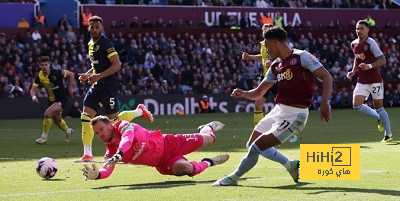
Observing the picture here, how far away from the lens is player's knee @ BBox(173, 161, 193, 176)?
12867 millimetres

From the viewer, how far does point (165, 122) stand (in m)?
32.2

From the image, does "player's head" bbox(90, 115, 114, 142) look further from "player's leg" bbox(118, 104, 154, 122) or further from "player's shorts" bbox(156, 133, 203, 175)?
"player's leg" bbox(118, 104, 154, 122)

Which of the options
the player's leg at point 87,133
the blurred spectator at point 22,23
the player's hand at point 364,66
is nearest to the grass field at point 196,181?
the player's leg at point 87,133

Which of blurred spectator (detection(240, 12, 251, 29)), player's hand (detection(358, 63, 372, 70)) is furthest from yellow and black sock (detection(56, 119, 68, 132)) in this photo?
blurred spectator (detection(240, 12, 251, 29))

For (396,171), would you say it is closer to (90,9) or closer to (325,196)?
(325,196)

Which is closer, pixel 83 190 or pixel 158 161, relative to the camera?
pixel 83 190

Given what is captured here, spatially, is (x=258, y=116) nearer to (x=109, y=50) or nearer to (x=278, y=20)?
(x=109, y=50)

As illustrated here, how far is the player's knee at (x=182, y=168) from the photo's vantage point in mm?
12867

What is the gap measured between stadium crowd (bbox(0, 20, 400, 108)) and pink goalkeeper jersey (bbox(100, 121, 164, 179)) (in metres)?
23.9

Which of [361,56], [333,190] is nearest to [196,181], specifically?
[333,190]

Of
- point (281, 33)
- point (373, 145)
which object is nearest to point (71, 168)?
point (281, 33)

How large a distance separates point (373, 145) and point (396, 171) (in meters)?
5.76

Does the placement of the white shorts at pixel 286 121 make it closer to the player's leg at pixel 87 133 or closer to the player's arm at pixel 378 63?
the player's leg at pixel 87 133

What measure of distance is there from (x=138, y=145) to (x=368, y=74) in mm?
9852
